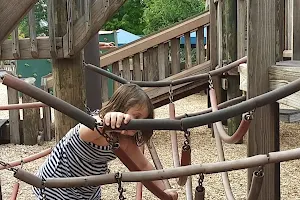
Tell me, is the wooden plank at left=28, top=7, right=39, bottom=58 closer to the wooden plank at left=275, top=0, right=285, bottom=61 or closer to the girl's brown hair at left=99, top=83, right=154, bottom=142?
the girl's brown hair at left=99, top=83, right=154, bottom=142

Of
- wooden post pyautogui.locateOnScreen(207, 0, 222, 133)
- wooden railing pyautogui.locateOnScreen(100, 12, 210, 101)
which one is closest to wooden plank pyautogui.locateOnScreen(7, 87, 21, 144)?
wooden railing pyautogui.locateOnScreen(100, 12, 210, 101)

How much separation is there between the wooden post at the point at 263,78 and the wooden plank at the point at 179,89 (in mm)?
3648

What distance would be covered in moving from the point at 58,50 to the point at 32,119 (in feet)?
9.63

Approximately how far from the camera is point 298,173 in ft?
15.5

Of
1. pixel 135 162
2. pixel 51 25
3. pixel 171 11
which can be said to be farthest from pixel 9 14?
pixel 171 11

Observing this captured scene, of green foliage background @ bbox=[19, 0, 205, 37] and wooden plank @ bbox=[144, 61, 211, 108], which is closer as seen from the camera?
wooden plank @ bbox=[144, 61, 211, 108]

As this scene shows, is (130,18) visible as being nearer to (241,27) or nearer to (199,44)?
(199,44)

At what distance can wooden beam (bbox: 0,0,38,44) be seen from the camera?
166cm

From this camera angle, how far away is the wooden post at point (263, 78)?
6.81 ft

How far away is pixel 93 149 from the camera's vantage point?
208cm

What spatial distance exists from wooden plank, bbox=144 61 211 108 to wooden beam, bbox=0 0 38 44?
4121mm

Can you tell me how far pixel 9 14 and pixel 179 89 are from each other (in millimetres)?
4284

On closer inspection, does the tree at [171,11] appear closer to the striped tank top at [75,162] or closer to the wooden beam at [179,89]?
the wooden beam at [179,89]

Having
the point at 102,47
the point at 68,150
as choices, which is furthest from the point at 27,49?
the point at 102,47
